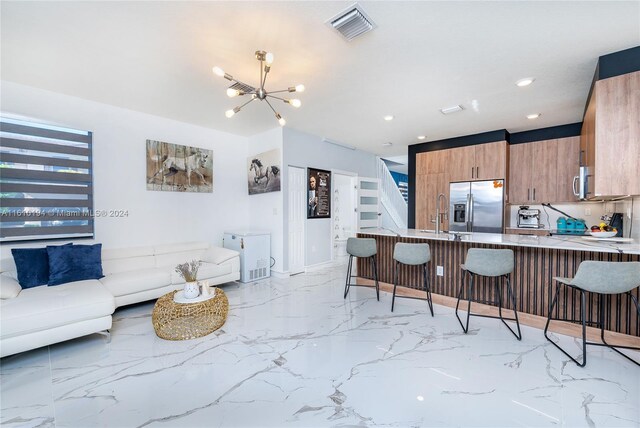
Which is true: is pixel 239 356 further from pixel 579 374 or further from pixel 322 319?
pixel 579 374

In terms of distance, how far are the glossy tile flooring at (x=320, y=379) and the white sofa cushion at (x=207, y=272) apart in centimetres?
71

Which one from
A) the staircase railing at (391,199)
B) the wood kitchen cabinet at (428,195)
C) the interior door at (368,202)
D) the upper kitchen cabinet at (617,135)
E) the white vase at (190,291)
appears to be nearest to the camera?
the upper kitchen cabinet at (617,135)

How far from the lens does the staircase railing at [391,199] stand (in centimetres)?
786

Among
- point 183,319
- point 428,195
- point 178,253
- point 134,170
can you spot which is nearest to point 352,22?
point 183,319

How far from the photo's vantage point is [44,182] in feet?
10.6

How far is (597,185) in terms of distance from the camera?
2.57 metres

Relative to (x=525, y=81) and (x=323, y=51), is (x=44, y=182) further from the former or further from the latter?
(x=525, y=81)

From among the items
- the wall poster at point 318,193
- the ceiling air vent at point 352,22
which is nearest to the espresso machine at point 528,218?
the wall poster at point 318,193

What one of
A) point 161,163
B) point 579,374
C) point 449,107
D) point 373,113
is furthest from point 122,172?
point 579,374

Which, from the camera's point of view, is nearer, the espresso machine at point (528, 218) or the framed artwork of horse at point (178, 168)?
the framed artwork of horse at point (178, 168)

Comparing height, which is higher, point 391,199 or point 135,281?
point 391,199

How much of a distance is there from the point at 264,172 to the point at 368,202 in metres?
2.83

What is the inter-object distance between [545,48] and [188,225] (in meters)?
5.12

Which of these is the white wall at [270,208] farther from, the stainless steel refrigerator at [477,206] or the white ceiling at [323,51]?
the stainless steel refrigerator at [477,206]
